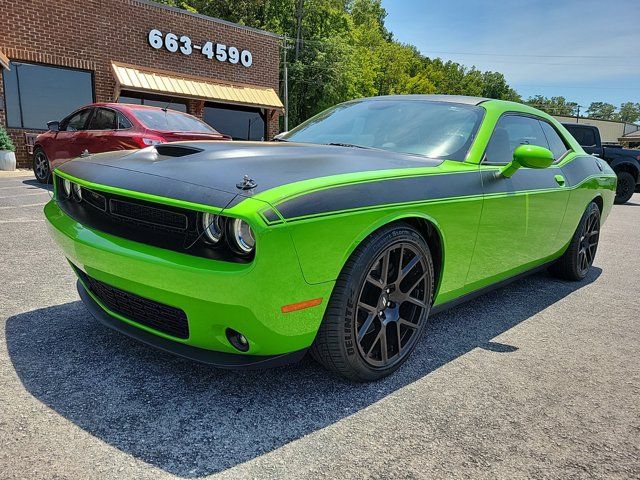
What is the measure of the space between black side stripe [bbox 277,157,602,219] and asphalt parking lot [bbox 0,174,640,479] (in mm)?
851

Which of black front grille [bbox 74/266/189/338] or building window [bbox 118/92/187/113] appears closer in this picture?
black front grille [bbox 74/266/189/338]

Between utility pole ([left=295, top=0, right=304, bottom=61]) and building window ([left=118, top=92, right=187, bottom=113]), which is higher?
utility pole ([left=295, top=0, right=304, bottom=61])

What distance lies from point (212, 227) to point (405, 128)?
1678mm

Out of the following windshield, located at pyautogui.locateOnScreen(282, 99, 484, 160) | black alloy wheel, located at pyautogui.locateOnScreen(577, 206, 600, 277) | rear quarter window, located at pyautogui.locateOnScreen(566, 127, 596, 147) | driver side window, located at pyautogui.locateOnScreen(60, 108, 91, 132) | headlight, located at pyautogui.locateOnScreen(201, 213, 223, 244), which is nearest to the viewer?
headlight, located at pyautogui.locateOnScreen(201, 213, 223, 244)

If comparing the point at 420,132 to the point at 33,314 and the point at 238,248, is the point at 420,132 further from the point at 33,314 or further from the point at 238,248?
the point at 33,314

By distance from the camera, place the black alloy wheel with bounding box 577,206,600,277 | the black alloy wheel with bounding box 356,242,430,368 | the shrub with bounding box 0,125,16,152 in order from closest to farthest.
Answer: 1. the black alloy wheel with bounding box 356,242,430,368
2. the black alloy wheel with bounding box 577,206,600,277
3. the shrub with bounding box 0,125,16,152

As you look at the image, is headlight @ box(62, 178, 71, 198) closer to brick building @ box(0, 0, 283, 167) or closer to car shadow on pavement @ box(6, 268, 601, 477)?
car shadow on pavement @ box(6, 268, 601, 477)

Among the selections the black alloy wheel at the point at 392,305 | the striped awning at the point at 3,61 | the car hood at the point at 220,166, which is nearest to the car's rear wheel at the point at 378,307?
the black alloy wheel at the point at 392,305

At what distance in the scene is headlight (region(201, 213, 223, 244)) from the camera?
1864 mm

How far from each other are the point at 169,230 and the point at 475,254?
1677 millimetres

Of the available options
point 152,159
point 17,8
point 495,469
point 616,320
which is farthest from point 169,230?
point 17,8

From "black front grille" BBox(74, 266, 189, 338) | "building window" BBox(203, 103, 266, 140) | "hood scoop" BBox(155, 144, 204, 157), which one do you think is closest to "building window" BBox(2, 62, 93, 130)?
"building window" BBox(203, 103, 266, 140)

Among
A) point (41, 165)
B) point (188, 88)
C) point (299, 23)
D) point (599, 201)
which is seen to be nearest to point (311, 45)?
point (299, 23)

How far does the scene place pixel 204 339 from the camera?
1.97 meters
